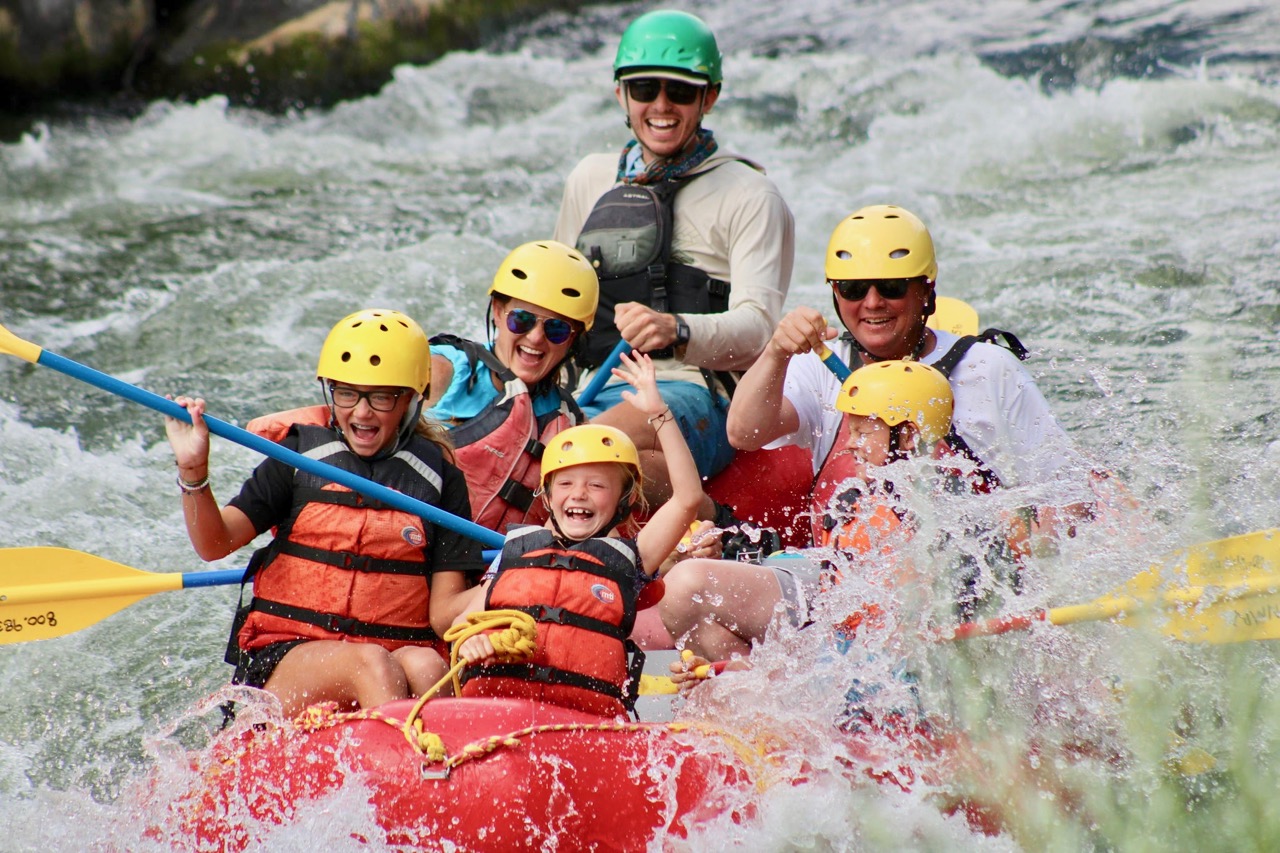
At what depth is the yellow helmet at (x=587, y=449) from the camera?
3.22 meters

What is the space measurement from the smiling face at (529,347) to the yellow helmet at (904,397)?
2.57 feet

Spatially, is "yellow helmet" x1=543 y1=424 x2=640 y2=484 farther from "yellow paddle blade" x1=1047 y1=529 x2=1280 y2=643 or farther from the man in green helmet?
"yellow paddle blade" x1=1047 y1=529 x2=1280 y2=643

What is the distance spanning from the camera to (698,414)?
4102 millimetres

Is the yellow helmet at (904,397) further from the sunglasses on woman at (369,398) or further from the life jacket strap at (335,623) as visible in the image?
the life jacket strap at (335,623)

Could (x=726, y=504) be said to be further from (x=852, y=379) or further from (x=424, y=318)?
(x=424, y=318)

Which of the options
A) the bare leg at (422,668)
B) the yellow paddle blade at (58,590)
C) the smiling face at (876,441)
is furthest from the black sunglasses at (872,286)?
the yellow paddle blade at (58,590)

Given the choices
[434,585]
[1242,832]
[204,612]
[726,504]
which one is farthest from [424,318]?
[1242,832]

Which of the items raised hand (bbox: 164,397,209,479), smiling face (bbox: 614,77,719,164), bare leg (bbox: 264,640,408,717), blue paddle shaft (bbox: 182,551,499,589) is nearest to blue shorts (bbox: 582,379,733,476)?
smiling face (bbox: 614,77,719,164)

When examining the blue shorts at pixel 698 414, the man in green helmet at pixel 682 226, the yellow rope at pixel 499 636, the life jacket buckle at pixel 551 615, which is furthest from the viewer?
the man in green helmet at pixel 682 226

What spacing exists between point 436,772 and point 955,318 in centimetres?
259

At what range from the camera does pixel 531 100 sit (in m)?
11.0

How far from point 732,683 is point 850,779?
333 mm

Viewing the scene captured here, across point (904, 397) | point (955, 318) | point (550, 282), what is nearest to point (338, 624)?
point (550, 282)

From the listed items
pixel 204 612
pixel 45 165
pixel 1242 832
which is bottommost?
pixel 204 612
